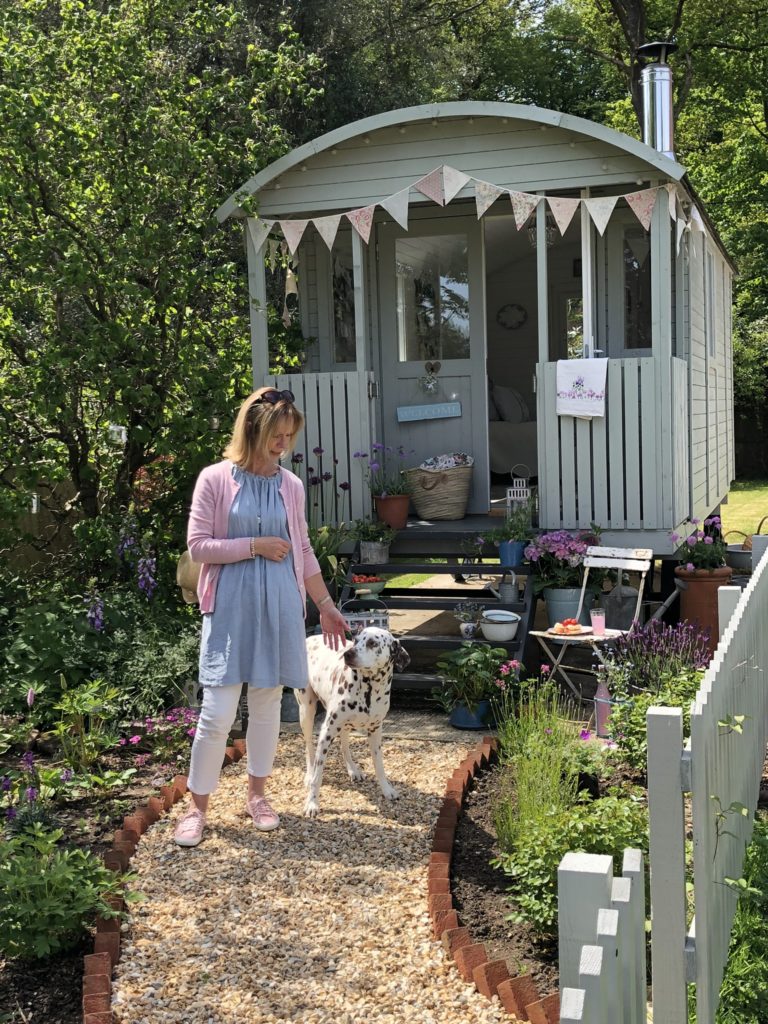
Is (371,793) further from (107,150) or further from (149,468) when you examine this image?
(107,150)

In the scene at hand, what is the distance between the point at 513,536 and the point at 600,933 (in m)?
5.53

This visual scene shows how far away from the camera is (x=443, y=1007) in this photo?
304 centimetres

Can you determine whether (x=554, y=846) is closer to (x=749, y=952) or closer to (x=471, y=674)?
(x=749, y=952)

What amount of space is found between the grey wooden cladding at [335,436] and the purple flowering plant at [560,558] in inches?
56.5

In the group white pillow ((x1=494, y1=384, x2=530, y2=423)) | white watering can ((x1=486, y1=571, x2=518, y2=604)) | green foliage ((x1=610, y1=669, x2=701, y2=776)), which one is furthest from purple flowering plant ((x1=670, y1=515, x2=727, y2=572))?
white pillow ((x1=494, y1=384, x2=530, y2=423))

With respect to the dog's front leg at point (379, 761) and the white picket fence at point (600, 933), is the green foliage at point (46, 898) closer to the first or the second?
the dog's front leg at point (379, 761)

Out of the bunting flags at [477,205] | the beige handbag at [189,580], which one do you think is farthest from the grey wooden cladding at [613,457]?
the beige handbag at [189,580]

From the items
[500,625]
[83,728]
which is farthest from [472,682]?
[83,728]

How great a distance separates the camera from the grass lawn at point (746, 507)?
50.2ft

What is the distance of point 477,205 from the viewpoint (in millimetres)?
7598

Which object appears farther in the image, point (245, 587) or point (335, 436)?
point (335, 436)

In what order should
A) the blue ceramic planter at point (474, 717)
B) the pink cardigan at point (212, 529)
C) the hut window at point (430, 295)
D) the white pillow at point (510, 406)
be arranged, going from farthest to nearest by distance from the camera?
the white pillow at point (510, 406), the hut window at point (430, 295), the blue ceramic planter at point (474, 717), the pink cardigan at point (212, 529)

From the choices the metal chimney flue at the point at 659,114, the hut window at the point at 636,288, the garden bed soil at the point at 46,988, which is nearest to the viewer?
the garden bed soil at the point at 46,988

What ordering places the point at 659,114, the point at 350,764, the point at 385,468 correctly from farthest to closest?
the point at 659,114 → the point at 385,468 → the point at 350,764
